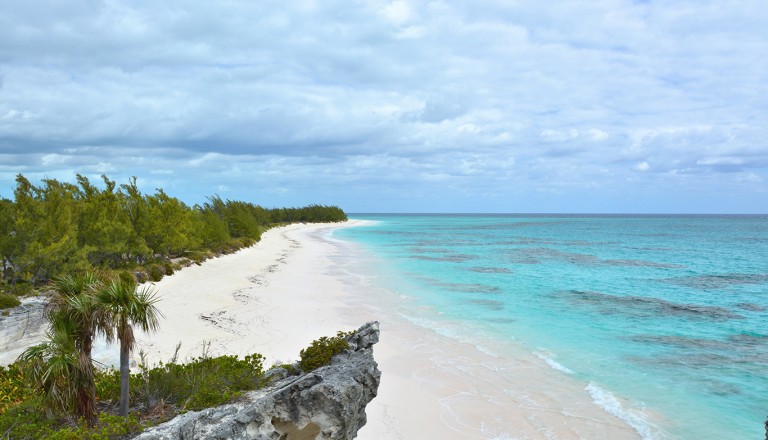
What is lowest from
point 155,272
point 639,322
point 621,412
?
point 639,322

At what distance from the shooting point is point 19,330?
1959 cm

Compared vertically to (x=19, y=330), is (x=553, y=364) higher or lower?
lower

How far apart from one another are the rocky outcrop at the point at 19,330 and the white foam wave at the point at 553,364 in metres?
18.3

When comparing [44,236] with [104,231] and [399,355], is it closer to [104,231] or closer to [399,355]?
[104,231]

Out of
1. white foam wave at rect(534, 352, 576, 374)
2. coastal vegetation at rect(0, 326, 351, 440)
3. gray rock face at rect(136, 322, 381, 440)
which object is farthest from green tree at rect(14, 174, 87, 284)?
white foam wave at rect(534, 352, 576, 374)

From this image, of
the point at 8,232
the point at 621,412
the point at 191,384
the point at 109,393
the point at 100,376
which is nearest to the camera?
the point at 191,384

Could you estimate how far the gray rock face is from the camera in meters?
8.98

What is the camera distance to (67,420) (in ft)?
33.5

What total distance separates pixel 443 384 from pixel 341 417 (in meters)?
7.43

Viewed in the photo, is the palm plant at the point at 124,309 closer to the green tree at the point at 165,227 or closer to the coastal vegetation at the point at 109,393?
the coastal vegetation at the point at 109,393

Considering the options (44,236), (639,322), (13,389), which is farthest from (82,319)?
(639,322)

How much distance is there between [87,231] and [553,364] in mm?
29969

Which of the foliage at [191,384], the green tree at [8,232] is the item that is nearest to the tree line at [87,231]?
the green tree at [8,232]

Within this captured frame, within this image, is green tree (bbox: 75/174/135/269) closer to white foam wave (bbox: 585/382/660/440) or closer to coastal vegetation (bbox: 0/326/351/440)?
coastal vegetation (bbox: 0/326/351/440)
